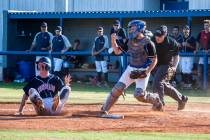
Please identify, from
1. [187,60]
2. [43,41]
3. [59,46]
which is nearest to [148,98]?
[187,60]

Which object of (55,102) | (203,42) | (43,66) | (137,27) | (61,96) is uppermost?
(137,27)

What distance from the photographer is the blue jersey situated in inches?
438

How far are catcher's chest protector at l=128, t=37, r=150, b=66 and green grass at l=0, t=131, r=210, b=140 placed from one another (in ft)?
7.21

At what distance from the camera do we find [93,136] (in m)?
8.73

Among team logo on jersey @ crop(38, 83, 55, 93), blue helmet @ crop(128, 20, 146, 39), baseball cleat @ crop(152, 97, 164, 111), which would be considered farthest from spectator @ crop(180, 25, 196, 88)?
team logo on jersey @ crop(38, 83, 55, 93)

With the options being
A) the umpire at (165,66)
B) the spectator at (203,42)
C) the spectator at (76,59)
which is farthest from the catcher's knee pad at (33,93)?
the spectator at (76,59)

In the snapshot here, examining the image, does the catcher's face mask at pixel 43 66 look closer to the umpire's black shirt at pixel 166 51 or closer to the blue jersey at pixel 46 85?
the blue jersey at pixel 46 85

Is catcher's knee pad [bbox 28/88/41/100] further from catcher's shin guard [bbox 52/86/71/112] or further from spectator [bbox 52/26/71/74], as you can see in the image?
spectator [bbox 52/26/71/74]

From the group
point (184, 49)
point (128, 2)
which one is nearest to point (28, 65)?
point (128, 2)

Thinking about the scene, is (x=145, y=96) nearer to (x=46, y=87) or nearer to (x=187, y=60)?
(x=46, y=87)

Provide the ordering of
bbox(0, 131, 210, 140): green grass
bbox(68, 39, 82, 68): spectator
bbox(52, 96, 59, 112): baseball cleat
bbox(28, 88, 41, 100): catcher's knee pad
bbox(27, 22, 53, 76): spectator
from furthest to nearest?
bbox(68, 39, 82, 68): spectator, bbox(27, 22, 53, 76): spectator, bbox(52, 96, 59, 112): baseball cleat, bbox(28, 88, 41, 100): catcher's knee pad, bbox(0, 131, 210, 140): green grass

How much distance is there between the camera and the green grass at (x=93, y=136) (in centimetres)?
852

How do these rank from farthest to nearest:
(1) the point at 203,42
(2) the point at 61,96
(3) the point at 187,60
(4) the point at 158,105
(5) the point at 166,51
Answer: (3) the point at 187,60 < (1) the point at 203,42 < (5) the point at 166,51 < (4) the point at 158,105 < (2) the point at 61,96

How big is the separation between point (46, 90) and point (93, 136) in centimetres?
268
